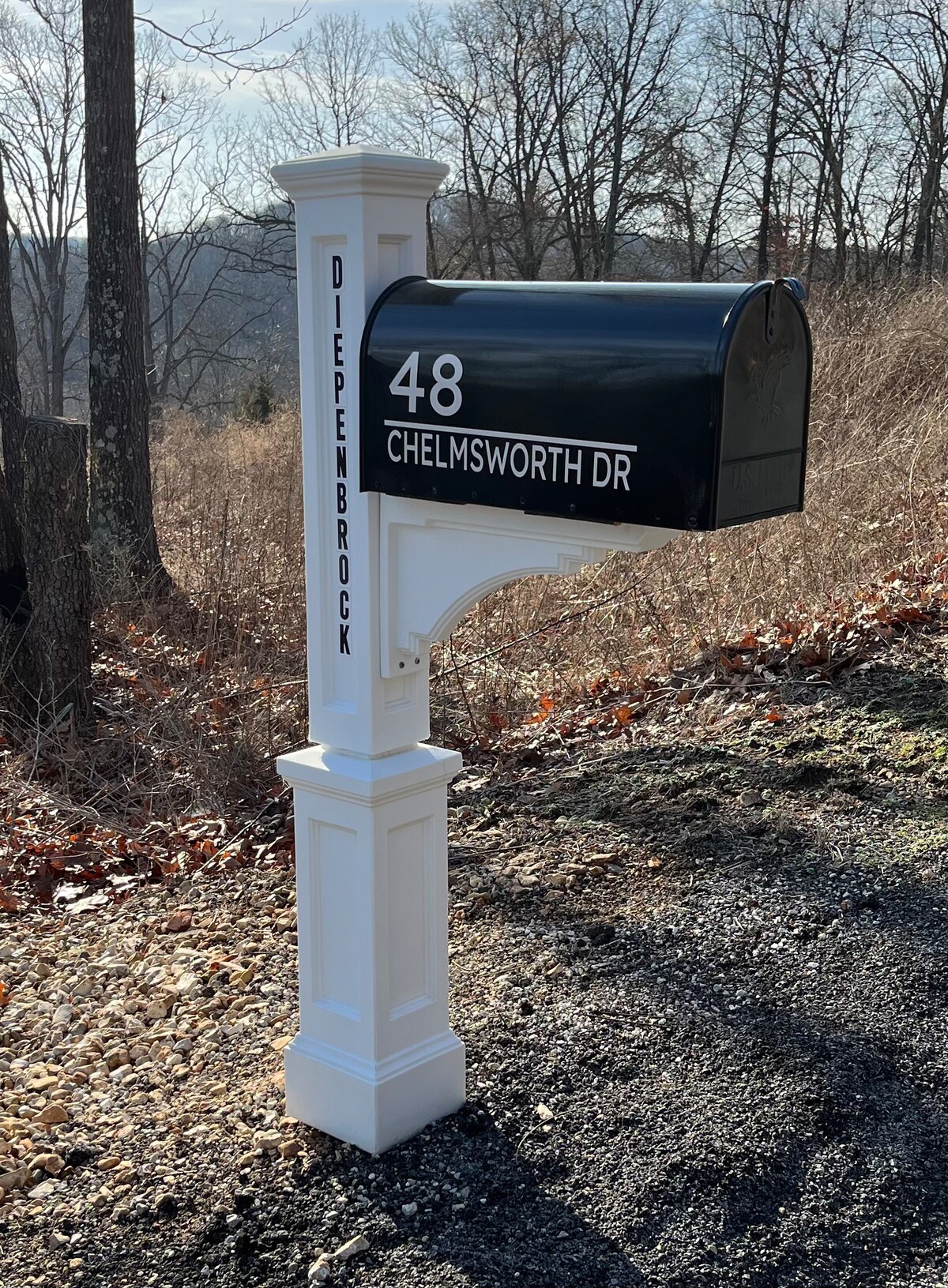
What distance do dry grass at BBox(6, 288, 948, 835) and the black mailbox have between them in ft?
9.76

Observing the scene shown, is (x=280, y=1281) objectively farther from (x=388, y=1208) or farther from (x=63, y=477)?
(x=63, y=477)

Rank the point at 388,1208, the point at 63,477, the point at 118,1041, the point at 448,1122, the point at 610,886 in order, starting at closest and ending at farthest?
the point at 388,1208 < the point at 448,1122 < the point at 118,1041 < the point at 610,886 < the point at 63,477

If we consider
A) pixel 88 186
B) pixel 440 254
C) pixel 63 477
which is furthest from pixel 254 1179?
pixel 440 254

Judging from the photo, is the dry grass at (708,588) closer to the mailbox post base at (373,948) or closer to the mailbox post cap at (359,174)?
the mailbox post base at (373,948)

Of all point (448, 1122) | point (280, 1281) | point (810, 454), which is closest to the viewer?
point (280, 1281)

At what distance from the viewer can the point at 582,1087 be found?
8.68ft

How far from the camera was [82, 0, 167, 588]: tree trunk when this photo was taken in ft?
27.4

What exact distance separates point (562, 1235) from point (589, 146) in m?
24.6

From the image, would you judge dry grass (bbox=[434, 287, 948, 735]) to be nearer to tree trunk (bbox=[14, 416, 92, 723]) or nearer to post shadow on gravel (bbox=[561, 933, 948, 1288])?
tree trunk (bbox=[14, 416, 92, 723])

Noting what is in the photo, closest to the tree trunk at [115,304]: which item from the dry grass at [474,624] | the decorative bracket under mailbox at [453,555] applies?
the dry grass at [474,624]

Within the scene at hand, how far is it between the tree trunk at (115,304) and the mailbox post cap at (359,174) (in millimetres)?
6203

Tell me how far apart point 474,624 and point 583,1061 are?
4018 mm

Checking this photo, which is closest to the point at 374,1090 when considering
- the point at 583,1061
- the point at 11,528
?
the point at 583,1061

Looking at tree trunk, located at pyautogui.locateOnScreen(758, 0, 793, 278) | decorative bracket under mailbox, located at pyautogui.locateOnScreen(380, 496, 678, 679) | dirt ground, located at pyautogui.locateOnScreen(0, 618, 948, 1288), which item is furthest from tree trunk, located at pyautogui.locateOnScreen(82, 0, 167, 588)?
tree trunk, located at pyautogui.locateOnScreen(758, 0, 793, 278)
